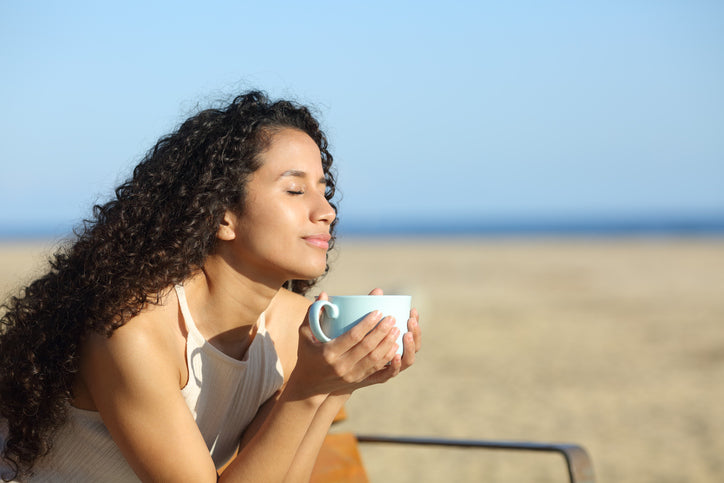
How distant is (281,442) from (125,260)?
77 cm

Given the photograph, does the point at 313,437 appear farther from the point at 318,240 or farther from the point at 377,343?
the point at 318,240

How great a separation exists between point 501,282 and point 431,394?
36.5 ft

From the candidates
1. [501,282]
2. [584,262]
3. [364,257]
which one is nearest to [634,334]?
[501,282]

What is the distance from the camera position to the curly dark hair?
92.6 inches

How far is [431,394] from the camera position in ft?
27.2

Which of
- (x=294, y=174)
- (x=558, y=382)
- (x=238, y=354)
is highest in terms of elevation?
(x=294, y=174)

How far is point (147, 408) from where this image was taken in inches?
86.2

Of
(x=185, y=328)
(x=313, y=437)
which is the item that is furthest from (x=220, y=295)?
(x=313, y=437)

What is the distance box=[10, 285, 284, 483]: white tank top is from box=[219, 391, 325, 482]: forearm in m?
0.36

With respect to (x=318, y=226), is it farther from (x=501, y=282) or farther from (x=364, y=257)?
(x=364, y=257)

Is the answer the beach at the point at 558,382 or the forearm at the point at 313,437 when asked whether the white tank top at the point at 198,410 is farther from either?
the beach at the point at 558,382

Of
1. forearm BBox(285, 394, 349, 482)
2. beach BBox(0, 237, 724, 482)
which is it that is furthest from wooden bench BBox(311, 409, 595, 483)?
beach BBox(0, 237, 724, 482)

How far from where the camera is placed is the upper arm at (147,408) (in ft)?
7.16

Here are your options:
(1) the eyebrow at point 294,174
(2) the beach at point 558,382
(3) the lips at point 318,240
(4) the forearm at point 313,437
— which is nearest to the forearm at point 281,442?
(4) the forearm at point 313,437
